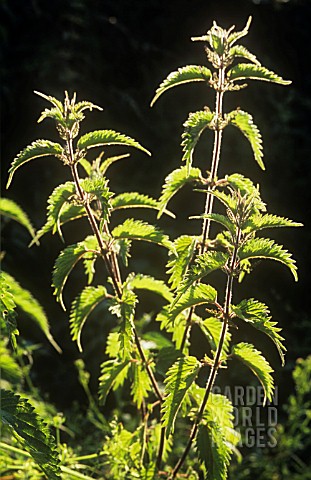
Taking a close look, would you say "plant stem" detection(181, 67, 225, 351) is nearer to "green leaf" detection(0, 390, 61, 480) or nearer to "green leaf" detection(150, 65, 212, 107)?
"green leaf" detection(150, 65, 212, 107)

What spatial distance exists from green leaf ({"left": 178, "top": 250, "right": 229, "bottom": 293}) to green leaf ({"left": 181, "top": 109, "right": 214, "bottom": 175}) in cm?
13

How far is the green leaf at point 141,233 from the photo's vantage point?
0.91 metres

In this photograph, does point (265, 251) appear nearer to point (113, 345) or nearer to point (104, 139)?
point (104, 139)

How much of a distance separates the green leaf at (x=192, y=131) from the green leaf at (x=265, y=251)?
13 cm

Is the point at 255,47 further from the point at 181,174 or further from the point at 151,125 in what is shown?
the point at 181,174

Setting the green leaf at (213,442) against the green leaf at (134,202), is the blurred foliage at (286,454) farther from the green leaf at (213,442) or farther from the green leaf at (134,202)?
the green leaf at (134,202)

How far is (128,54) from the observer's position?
7.76 feet

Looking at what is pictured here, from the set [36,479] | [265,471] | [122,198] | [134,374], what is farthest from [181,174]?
[265,471]

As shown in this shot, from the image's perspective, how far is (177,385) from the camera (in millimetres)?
857

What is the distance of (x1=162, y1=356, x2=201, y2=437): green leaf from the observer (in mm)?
833

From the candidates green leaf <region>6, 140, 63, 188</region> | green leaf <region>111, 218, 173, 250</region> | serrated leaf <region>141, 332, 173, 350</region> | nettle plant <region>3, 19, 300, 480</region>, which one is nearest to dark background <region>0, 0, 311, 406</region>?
serrated leaf <region>141, 332, 173, 350</region>

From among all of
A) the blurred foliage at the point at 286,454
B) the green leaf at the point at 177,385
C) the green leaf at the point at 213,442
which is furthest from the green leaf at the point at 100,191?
the blurred foliage at the point at 286,454

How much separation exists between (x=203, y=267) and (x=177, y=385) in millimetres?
168

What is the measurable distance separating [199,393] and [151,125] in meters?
1.44
